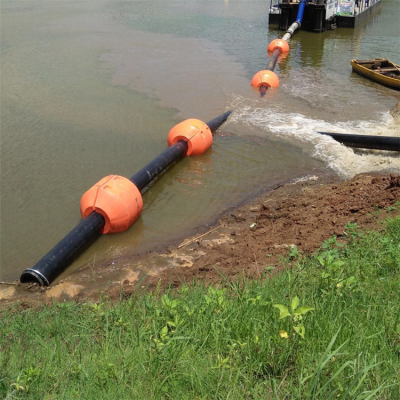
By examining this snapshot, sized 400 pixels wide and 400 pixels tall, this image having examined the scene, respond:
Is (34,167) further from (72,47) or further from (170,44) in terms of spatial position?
(170,44)

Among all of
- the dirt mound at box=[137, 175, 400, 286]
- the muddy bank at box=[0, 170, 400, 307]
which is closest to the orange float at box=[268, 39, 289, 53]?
the dirt mound at box=[137, 175, 400, 286]

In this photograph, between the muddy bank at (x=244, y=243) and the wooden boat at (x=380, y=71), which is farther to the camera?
the wooden boat at (x=380, y=71)

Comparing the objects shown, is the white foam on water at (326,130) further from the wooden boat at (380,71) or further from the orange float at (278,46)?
the orange float at (278,46)

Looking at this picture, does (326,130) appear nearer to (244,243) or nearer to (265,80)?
(265,80)

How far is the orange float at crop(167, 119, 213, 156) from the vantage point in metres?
10.3

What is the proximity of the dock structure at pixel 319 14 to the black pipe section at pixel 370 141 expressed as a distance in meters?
17.3

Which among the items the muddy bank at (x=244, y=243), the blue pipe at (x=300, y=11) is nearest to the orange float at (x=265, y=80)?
the muddy bank at (x=244, y=243)

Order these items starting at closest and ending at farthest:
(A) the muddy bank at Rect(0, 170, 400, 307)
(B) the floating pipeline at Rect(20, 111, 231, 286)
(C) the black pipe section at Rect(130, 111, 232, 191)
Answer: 1. (A) the muddy bank at Rect(0, 170, 400, 307)
2. (B) the floating pipeline at Rect(20, 111, 231, 286)
3. (C) the black pipe section at Rect(130, 111, 232, 191)

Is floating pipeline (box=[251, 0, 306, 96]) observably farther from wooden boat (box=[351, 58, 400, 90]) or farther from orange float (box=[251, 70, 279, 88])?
wooden boat (box=[351, 58, 400, 90])

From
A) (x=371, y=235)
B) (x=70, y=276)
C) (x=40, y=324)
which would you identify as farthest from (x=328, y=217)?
(x=40, y=324)

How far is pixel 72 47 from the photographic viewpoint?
19688mm

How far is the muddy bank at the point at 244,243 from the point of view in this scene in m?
6.18

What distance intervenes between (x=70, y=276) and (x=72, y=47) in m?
15.6

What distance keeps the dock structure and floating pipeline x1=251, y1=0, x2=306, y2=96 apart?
2.11ft
